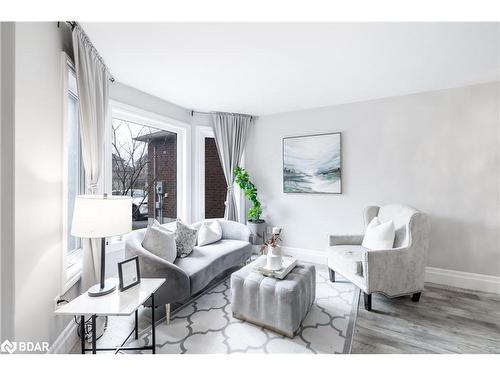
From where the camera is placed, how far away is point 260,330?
74.9 inches

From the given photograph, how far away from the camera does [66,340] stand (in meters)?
1.63

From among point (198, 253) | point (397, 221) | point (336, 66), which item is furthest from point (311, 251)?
point (336, 66)

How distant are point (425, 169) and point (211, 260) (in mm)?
2900

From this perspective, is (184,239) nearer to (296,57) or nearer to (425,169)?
(296,57)

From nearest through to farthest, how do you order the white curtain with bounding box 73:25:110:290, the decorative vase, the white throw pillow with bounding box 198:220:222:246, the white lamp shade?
the white lamp shade < the white curtain with bounding box 73:25:110:290 < the decorative vase < the white throw pillow with bounding box 198:220:222:246

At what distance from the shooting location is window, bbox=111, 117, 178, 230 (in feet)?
9.24

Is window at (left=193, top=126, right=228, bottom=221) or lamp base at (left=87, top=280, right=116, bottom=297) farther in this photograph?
window at (left=193, top=126, right=228, bottom=221)

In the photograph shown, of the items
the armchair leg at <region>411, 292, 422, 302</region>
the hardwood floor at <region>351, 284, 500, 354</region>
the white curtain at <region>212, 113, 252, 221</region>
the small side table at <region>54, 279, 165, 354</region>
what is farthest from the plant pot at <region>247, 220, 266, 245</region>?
the small side table at <region>54, 279, 165, 354</region>

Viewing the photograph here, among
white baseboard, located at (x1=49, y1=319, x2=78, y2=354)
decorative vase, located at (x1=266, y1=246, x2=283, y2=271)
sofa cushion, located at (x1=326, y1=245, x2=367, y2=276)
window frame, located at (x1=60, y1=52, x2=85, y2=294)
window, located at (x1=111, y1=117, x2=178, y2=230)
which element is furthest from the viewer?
window, located at (x1=111, y1=117, x2=178, y2=230)

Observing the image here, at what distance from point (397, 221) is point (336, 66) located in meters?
1.86

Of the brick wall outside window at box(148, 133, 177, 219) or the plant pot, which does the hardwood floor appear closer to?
the plant pot

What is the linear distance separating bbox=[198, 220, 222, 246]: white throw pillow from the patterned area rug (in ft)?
2.43

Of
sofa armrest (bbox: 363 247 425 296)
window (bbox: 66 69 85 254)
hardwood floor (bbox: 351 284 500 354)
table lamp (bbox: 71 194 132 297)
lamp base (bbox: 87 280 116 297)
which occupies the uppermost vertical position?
window (bbox: 66 69 85 254)
